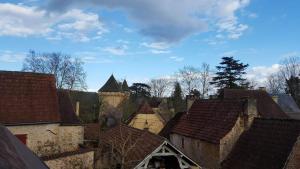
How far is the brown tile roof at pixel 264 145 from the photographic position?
1936 centimetres

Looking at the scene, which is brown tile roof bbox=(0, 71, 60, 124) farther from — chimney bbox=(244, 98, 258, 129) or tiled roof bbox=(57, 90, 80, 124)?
chimney bbox=(244, 98, 258, 129)

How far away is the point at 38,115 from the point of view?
23.9 meters

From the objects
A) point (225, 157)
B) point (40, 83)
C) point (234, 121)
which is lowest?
point (225, 157)

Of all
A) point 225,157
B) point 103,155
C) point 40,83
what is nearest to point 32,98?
point 40,83

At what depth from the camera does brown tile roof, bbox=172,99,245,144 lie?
82.5 ft

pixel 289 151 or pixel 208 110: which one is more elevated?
pixel 208 110

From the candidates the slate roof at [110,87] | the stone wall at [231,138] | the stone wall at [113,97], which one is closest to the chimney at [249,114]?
the stone wall at [231,138]

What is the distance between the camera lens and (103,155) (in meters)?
21.1

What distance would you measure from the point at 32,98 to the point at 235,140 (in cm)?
1449

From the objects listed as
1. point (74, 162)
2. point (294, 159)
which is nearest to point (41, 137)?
point (74, 162)

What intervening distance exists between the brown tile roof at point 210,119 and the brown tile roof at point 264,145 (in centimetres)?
147

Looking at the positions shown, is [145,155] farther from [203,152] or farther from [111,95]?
[111,95]

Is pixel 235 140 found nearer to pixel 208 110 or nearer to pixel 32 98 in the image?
pixel 208 110

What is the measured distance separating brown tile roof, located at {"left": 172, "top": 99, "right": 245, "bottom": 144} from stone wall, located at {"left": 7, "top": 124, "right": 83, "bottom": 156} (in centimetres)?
934
